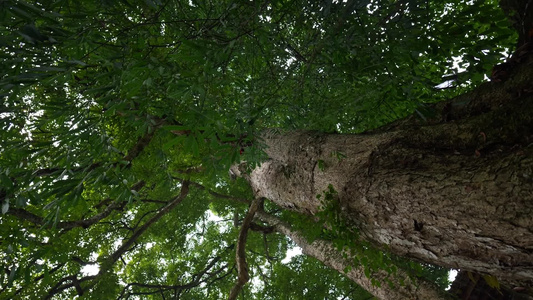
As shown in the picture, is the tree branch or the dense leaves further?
the tree branch

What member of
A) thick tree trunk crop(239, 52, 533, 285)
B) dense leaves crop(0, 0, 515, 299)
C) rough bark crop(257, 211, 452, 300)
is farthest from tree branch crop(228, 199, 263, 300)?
thick tree trunk crop(239, 52, 533, 285)

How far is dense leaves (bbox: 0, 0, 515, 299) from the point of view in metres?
1.56

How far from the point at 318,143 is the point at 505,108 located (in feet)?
4.70

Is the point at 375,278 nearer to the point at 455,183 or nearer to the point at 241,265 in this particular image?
the point at 241,265

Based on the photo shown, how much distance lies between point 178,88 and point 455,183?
1474mm

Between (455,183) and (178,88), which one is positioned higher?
(178,88)

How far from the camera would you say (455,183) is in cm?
151

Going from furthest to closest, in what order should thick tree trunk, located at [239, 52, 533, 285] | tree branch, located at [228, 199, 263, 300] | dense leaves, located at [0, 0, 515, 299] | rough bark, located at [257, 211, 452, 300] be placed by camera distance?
tree branch, located at [228, 199, 263, 300]
rough bark, located at [257, 211, 452, 300]
dense leaves, located at [0, 0, 515, 299]
thick tree trunk, located at [239, 52, 533, 285]

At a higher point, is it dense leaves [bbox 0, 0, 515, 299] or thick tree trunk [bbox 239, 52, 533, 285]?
dense leaves [bbox 0, 0, 515, 299]

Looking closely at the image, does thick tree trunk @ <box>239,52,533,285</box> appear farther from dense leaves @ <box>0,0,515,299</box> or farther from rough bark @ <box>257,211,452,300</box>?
rough bark @ <box>257,211,452,300</box>

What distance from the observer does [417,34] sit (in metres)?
2.05

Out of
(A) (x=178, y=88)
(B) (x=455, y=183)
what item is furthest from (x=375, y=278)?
(A) (x=178, y=88)

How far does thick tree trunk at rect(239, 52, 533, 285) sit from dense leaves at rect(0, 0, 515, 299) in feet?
1.05

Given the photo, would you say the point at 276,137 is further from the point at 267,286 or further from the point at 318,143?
the point at 267,286
